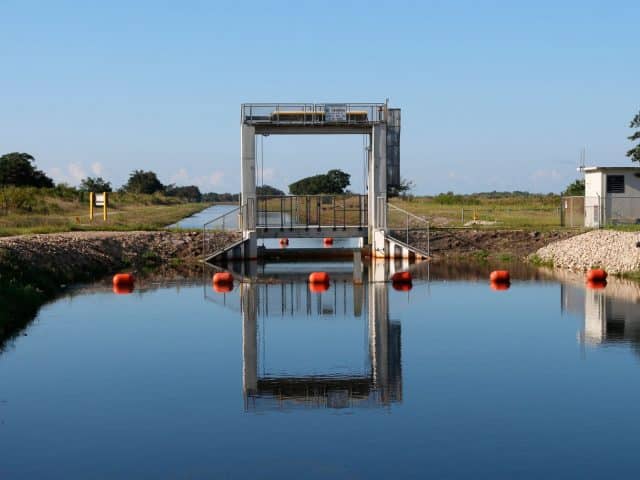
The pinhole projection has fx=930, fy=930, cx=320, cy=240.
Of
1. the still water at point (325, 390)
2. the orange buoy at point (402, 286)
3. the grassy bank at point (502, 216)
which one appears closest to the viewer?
the still water at point (325, 390)

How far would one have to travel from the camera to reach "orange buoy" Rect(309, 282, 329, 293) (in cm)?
3803

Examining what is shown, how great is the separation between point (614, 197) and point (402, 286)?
21273 millimetres

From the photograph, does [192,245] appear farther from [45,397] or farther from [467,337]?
[45,397]

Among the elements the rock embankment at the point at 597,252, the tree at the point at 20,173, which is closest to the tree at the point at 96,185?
the tree at the point at 20,173

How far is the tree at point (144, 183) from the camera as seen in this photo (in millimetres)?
183363

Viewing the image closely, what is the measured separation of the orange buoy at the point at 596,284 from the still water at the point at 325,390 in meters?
4.11

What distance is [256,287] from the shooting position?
1527 inches

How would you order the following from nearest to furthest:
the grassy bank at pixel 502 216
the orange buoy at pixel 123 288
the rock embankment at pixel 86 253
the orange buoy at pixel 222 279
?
1. the rock embankment at pixel 86 253
2. the orange buoy at pixel 123 288
3. the orange buoy at pixel 222 279
4. the grassy bank at pixel 502 216

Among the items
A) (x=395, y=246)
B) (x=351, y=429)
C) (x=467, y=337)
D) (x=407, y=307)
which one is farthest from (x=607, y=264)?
(x=351, y=429)

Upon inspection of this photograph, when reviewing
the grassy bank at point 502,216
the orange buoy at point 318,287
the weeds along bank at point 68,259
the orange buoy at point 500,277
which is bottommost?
the orange buoy at point 318,287

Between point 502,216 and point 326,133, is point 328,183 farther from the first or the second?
point 326,133

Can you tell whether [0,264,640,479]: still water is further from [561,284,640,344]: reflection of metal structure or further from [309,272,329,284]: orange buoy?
[309,272,329,284]: orange buoy

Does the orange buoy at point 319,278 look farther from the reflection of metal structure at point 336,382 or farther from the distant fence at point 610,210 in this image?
the distant fence at point 610,210

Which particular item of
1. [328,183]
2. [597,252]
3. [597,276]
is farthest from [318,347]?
[328,183]
